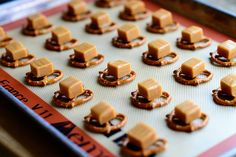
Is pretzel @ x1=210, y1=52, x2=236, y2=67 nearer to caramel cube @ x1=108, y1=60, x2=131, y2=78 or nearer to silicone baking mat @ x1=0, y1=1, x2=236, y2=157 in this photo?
silicone baking mat @ x1=0, y1=1, x2=236, y2=157

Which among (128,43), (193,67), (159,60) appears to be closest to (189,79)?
(193,67)

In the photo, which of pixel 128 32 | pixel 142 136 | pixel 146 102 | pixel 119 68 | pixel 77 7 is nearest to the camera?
pixel 142 136

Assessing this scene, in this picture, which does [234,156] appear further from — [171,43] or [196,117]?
[171,43]

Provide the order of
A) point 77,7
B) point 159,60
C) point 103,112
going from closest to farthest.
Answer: point 103,112
point 159,60
point 77,7

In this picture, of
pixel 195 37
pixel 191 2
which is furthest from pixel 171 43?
pixel 191 2

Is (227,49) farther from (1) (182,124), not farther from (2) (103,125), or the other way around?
(2) (103,125)

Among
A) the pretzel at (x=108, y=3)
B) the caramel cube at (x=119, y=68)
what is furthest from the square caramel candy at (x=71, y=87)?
the pretzel at (x=108, y=3)
